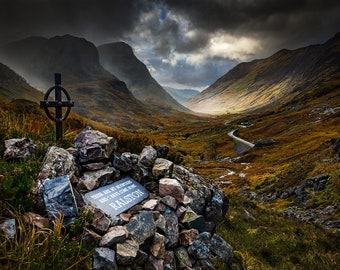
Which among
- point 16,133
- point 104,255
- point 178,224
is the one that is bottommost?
point 178,224

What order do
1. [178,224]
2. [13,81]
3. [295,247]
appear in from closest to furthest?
[178,224], [295,247], [13,81]

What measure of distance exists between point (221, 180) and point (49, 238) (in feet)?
154

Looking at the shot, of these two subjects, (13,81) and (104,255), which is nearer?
(104,255)

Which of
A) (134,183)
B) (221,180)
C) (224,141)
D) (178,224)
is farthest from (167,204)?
(224,141)

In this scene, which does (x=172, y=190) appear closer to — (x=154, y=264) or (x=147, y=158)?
(x=147, y=158)

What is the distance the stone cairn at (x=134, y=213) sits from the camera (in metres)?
5.32

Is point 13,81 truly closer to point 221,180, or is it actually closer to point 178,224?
point 221,180

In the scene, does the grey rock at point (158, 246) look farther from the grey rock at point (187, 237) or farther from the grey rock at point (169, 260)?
the grey rock at point (187, 237)

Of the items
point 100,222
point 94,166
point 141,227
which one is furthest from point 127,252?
point 94,166

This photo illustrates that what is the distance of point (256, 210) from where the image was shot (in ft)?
64.6

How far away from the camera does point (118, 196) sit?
7.15m

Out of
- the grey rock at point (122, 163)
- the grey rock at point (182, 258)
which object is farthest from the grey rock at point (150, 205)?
the grey rock at point (122, 163)

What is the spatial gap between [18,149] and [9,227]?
3.56 meters

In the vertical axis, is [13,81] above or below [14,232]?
above
